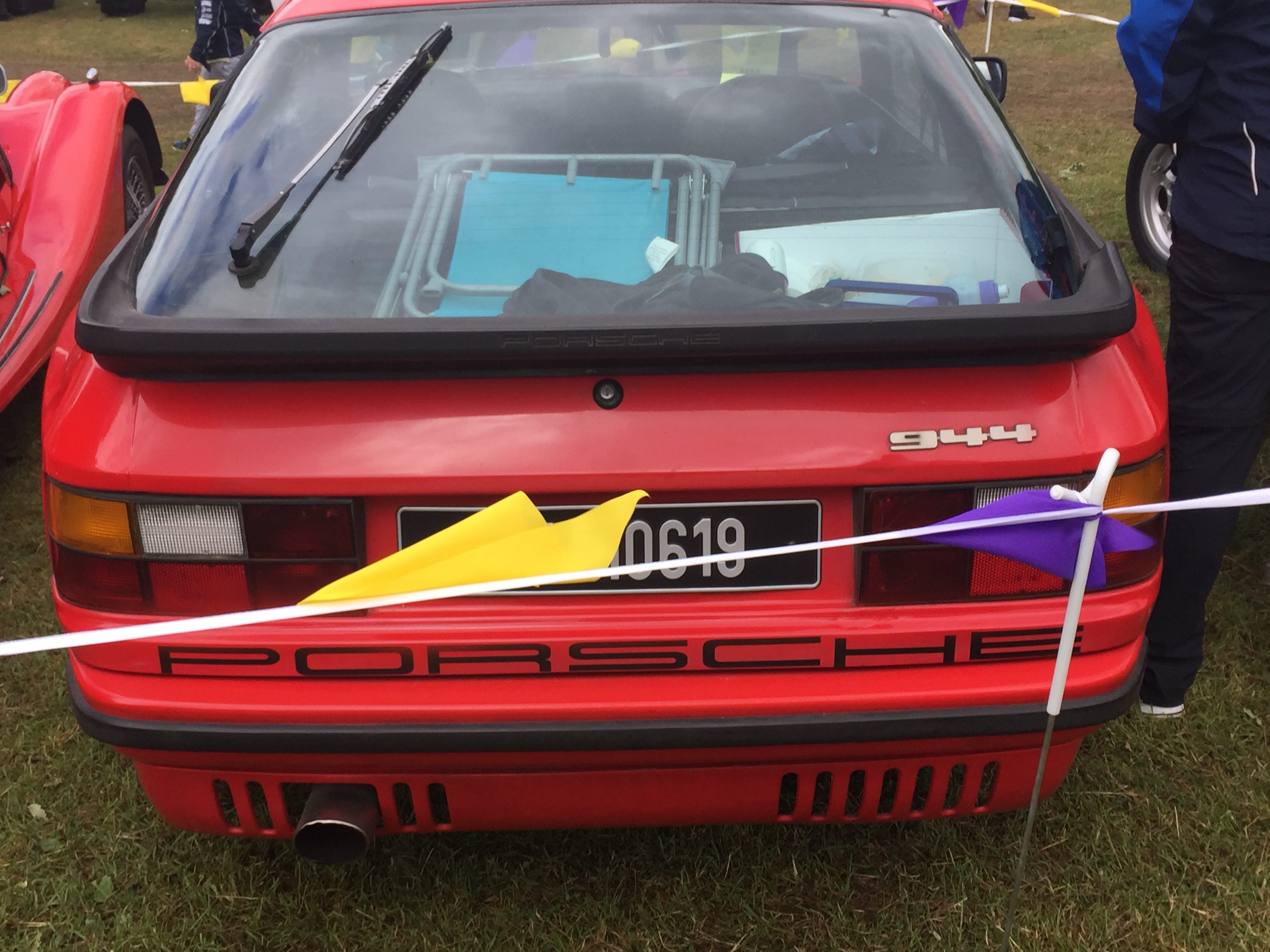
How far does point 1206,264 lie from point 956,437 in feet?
3.82

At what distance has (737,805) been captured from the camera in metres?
1.95

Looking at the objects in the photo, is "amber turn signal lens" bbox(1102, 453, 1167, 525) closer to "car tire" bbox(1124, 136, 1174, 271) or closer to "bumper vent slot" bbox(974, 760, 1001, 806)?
"bumper vent slot" bbox(974, 760, 1001, 806)

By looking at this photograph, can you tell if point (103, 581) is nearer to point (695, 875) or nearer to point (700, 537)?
point (700, 537)

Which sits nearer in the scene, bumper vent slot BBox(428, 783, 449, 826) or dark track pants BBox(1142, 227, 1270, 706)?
bumper vent slot BBox(428, 783, 449, 826)

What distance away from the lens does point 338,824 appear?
182 cm

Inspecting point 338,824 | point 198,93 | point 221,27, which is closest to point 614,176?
point 338,824

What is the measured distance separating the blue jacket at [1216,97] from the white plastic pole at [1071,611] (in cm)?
100

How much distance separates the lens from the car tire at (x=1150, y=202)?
5.07m

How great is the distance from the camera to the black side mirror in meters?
3.05

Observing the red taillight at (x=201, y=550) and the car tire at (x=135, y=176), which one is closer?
the red taillight at (x=201, y=550)

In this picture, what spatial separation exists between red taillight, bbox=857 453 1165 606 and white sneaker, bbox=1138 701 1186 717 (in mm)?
1123

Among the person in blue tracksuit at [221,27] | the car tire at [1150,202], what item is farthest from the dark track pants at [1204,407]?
the person in blue tracksuit at [221,27]

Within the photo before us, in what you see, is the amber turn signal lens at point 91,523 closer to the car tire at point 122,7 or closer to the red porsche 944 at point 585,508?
the red porsche 944 at point 585,508

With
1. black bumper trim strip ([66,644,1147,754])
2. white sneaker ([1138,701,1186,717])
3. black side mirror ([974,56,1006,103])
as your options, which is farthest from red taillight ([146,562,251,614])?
black side mirror ([974,56,1006,103])
